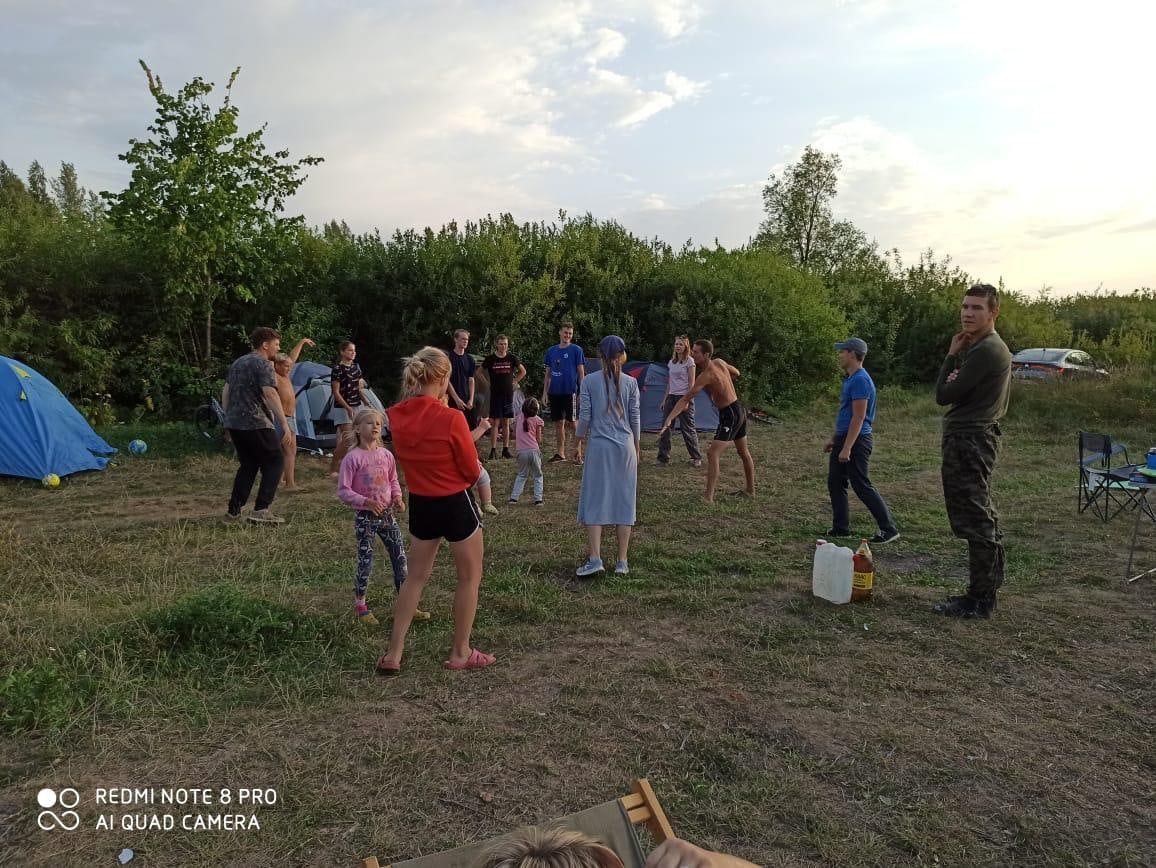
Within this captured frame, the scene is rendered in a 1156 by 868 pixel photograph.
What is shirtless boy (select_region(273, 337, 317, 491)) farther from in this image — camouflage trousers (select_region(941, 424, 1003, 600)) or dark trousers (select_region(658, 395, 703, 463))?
camouflage trousers (select_region(941, 424, 1003, 600))

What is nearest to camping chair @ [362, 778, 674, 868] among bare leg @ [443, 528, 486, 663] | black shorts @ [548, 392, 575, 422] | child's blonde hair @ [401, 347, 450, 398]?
bare leg @ [443, 528, 486, 663]

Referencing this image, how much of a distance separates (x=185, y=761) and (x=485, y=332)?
1172cm

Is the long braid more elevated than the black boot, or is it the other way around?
the long braid

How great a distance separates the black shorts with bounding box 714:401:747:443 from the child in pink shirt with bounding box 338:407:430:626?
4081 millimetres

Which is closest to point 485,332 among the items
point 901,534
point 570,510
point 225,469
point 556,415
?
point 556,415

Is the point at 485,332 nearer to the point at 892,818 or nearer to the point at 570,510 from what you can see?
the point at 570,510

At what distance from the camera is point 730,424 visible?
7.89 meters

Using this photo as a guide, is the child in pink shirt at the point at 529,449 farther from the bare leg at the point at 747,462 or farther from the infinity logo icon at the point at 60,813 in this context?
the infinity logo icon at the point at 60,813

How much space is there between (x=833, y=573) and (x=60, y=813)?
4.41 metres

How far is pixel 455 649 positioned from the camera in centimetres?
414

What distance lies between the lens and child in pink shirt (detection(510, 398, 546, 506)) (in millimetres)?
7859

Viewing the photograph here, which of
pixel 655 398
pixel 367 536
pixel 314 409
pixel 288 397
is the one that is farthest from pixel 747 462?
pixel 314 409

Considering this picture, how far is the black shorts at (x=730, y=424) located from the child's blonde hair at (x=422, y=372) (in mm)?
4514

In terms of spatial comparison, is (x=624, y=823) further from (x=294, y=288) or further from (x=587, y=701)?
(x=294, y=288)
